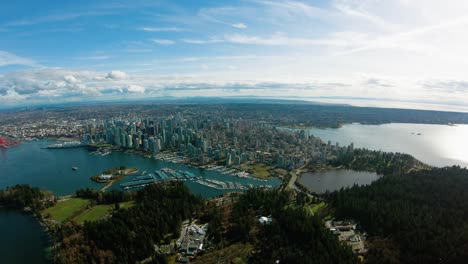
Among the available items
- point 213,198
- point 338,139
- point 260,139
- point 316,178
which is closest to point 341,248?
point 213,198

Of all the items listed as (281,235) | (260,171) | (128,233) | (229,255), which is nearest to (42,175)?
(128,233)

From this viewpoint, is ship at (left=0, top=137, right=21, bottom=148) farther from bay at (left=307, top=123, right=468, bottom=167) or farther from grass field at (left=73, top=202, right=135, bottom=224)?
bay at (left=307, top=123, right=468, bottom=167)

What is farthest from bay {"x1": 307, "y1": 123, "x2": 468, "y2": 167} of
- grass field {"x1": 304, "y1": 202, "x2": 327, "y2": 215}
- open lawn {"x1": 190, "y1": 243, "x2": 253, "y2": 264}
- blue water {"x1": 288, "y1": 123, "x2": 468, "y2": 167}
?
open lawn {"x1": 190, "y1": 243, "x2": 253, "y2": 264}

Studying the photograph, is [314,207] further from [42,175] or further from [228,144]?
[42,175]

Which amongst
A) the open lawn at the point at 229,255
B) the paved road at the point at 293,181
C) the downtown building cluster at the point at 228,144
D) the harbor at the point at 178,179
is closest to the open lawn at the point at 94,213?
the harbor at the point at 178,179

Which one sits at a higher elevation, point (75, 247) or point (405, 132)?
point (405, 132)

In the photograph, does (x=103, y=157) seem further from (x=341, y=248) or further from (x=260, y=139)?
(x=341, y=248)

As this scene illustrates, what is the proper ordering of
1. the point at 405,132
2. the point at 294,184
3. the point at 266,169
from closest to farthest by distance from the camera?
the point at 294,184, the point at 266,169, the point at 405,132
